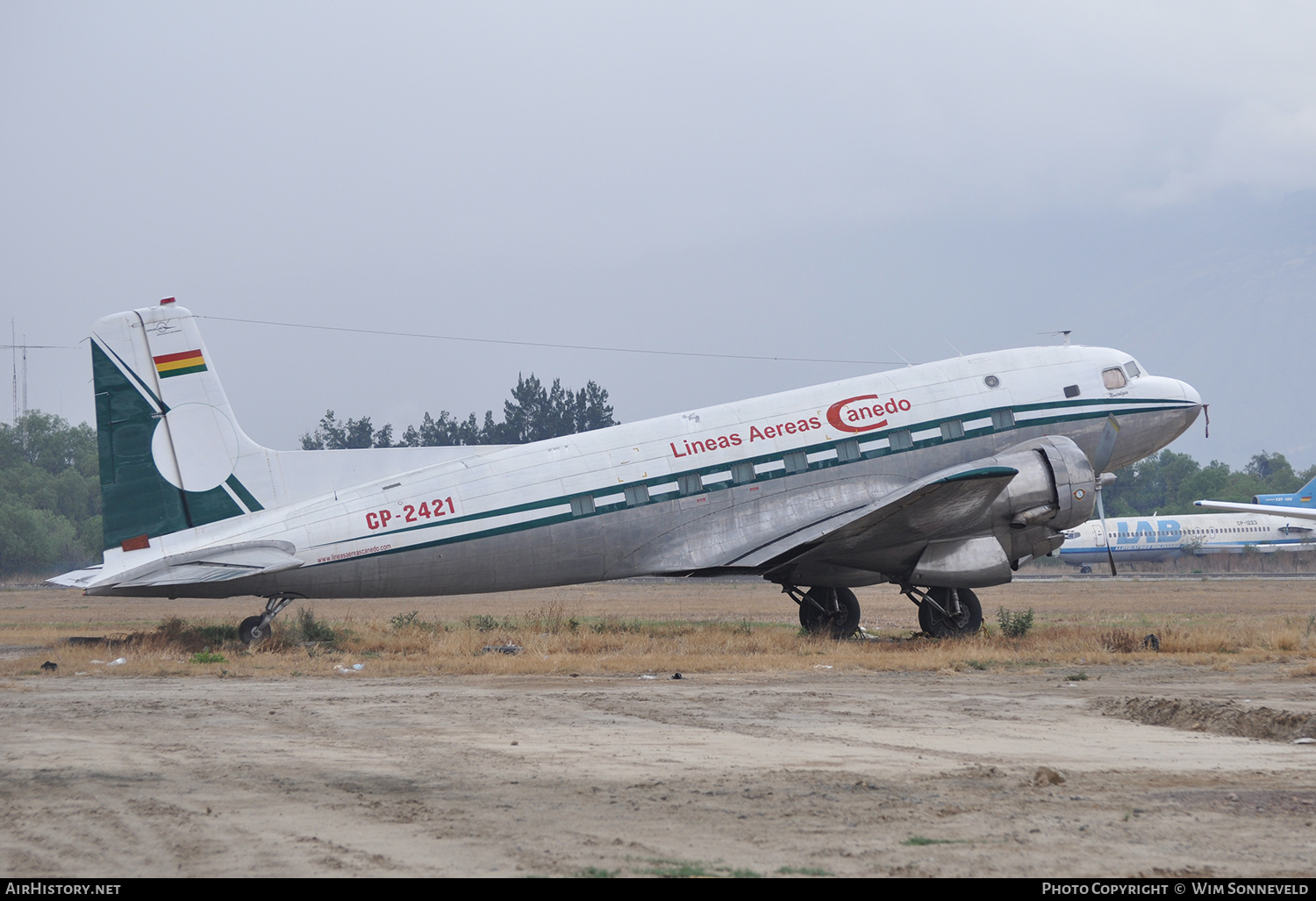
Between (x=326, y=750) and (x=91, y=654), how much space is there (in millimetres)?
11303

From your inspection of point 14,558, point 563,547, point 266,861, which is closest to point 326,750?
point 266,861

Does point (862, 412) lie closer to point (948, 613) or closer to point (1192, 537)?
point (948, 613)

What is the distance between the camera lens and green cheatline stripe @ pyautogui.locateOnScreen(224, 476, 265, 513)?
18.8 metres

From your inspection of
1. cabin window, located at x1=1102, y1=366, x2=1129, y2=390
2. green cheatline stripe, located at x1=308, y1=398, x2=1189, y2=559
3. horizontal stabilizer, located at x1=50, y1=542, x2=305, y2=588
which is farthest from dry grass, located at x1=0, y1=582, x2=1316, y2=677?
cabin window, located at x1=1102, y1=366, x2=1129, y2=390

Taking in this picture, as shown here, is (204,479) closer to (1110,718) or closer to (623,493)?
(623,493)

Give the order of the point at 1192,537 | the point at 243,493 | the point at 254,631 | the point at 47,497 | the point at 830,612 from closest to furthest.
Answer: the point at 243,493, the point at 254,631, the point at 830,612, the point at 1192,537, the point at 47,497

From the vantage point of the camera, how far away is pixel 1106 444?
69.7 feet

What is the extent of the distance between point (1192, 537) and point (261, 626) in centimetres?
6571

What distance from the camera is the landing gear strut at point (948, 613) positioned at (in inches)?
805

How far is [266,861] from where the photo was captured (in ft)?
19.9

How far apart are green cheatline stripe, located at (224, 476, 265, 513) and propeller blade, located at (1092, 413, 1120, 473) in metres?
15.4

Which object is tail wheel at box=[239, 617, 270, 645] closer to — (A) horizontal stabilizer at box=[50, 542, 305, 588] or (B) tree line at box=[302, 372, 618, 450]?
(A) horizontal stabilizer at box=[50, 542, 305, 588]

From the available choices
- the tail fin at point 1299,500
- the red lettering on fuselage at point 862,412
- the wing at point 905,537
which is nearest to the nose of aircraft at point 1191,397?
the wing at point 905,537

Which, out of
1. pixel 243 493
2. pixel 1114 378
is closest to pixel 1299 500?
pixel 1114 378
